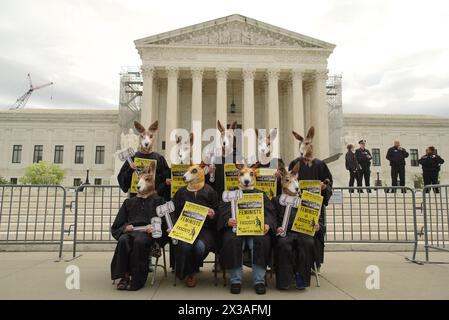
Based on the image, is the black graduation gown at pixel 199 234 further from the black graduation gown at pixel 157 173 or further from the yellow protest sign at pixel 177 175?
the black graduation gown at pixel 157 173

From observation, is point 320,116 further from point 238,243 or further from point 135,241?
point 135,241

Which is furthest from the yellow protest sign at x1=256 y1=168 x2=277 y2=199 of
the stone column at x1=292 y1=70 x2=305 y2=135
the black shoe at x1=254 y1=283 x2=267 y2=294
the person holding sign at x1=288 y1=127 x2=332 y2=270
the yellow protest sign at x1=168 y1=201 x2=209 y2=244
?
the stone column at x1=292 y1=70 x2=305 y2=135

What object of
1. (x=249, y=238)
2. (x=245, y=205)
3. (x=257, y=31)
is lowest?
(x=249, y=238)

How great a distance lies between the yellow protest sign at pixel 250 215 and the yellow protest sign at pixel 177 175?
1.20 meters

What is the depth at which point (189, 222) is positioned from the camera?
5371 millimetres

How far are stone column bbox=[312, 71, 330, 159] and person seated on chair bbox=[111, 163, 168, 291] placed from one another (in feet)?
105

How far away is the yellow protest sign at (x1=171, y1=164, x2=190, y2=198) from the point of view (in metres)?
→ 5.98

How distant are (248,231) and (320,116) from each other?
33.5 meters

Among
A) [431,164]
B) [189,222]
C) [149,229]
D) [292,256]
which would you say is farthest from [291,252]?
[431,164]

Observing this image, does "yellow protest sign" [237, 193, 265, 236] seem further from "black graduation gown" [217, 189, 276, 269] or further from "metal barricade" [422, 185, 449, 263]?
"metal barricade" [422, 185, 449, 263]
